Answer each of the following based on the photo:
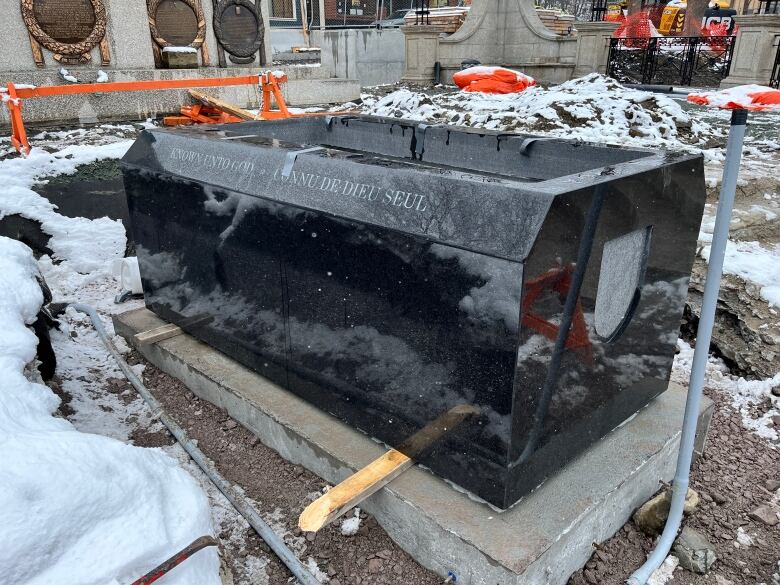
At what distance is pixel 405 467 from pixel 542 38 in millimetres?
17948

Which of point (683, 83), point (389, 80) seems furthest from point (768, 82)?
point (389, 80)

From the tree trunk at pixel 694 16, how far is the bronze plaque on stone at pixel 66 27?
25867 mm

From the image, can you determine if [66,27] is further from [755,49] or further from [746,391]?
[755,49]

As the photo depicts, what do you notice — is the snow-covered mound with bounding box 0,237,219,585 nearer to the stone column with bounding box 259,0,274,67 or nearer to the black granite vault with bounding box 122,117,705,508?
the black granite vault with bounding box 122,117,705,508

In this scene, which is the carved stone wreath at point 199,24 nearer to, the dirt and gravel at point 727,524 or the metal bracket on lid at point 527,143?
the metal bracket on lid at point 527,143

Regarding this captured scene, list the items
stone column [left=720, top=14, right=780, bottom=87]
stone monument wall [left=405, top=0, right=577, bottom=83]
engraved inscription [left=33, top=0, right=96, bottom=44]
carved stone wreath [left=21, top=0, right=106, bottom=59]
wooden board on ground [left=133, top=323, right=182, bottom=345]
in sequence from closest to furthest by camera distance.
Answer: wooden board on ground [left=133, top=323, right=182, bottom=345] < carved stone wreath [left=21, top=0, right=106, bottom=59] < engraved inscription [left=33, top=0, right=96, bottom=44] < stone column [left=720, top=14, right=780, bottom=87] < stone monument wall [left=405, top=0, right=577, bottom=83]

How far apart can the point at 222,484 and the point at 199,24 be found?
11.1 m

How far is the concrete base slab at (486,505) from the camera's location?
7.46ft

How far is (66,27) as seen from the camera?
10242 millimetres

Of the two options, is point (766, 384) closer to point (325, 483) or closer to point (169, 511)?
point (325, 483)

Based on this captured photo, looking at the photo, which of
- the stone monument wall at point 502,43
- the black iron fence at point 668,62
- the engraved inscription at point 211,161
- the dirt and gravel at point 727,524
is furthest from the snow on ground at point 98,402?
the stone monument wall at point 502,43

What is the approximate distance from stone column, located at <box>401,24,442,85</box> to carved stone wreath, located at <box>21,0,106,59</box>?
9585 millimetres

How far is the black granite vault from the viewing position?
227 cm

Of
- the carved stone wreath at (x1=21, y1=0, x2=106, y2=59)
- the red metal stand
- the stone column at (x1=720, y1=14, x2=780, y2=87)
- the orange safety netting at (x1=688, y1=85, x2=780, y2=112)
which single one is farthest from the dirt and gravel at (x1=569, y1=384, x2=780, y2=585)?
the stone column at (x1=720, y1=14, x2=780, y2=87)
